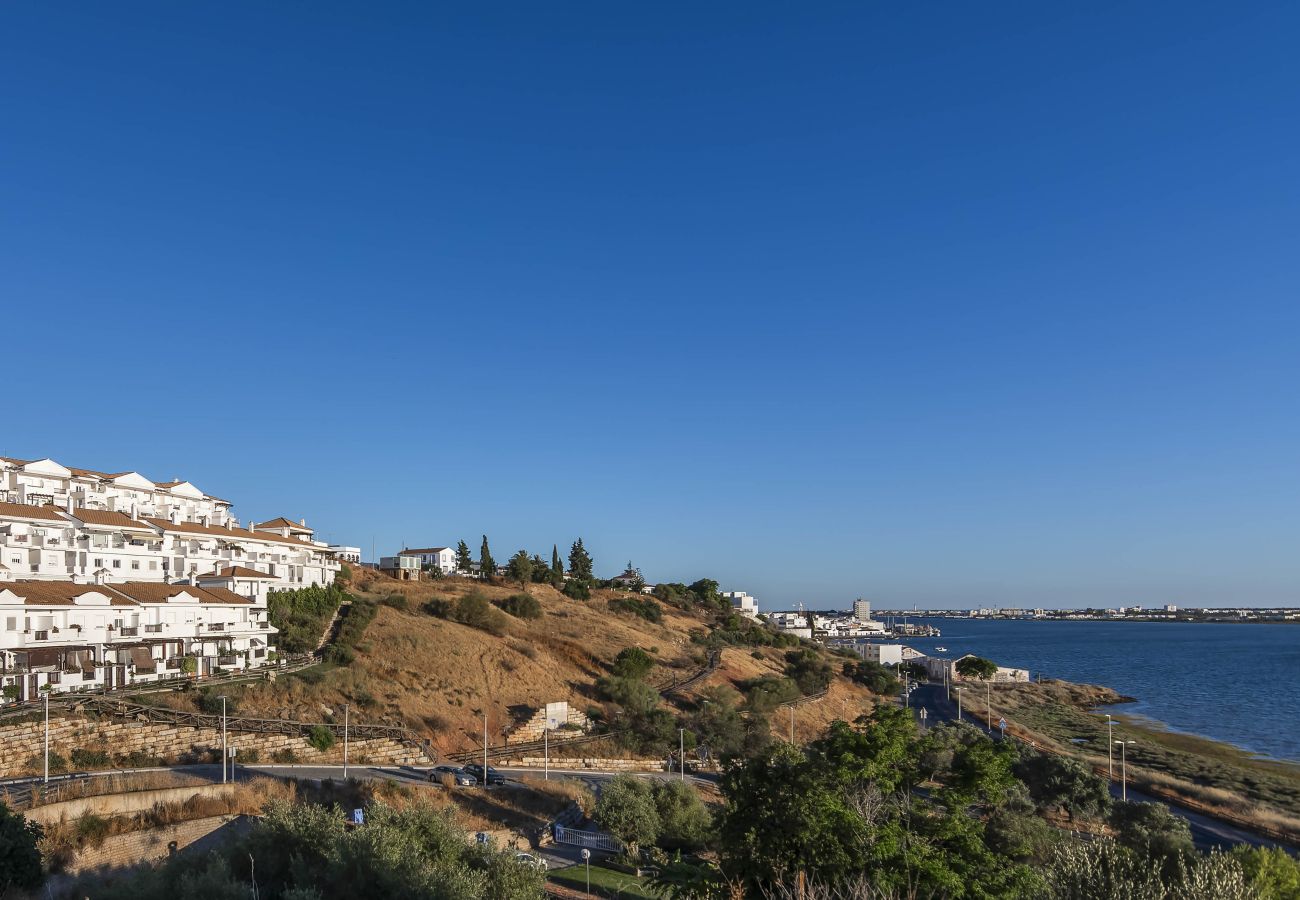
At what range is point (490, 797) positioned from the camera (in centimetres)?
3206

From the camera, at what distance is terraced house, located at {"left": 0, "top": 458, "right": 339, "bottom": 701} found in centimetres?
3775

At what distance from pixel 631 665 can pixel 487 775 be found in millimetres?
26812

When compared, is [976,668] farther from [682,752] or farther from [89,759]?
[89,759]

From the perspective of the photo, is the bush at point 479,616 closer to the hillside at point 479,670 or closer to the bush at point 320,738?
the hillside at point 479,670

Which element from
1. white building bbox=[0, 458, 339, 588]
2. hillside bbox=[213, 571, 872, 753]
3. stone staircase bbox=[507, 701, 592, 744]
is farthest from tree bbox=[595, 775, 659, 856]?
white building bbox=[0, 458, 339, 588]

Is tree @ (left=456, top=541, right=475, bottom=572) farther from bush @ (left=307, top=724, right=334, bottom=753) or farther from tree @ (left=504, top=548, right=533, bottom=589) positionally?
bush @ (left=307, top=724, right=334, bottom=753)

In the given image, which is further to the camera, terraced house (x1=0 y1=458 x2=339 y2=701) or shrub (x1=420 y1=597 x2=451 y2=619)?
shrub (x1=420 y1=597 x2=451 y2=619)

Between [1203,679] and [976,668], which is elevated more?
[976,668]

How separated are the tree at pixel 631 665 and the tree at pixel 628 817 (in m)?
30.0

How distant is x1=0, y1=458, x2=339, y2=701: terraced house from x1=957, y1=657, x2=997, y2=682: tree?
236 feet

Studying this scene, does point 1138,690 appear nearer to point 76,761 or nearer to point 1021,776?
point 1021,776

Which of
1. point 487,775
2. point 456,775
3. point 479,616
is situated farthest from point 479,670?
point 487,775

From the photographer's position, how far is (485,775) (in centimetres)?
3438

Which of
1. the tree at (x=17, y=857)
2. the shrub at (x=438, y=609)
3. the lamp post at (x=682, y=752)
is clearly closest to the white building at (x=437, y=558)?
the shrub at (x=438, y=609)
